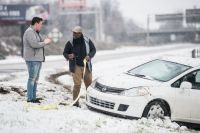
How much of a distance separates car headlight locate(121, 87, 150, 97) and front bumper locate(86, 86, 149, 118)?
0.09 meters

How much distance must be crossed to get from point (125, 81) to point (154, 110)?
3.04 ft

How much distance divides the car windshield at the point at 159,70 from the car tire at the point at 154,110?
2.11 ft

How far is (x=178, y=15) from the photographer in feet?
217

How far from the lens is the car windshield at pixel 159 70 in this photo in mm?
9202

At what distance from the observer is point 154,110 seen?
28.1 feet

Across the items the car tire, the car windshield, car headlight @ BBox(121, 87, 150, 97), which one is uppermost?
the car windshield

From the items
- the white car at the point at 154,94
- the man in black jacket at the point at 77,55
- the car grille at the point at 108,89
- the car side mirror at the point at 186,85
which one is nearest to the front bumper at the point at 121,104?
the white car at the point at 154,94

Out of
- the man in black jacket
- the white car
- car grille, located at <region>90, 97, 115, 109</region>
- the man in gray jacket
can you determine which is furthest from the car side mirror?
the man in gray jacket

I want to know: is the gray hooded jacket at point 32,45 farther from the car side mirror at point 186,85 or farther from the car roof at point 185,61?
the car side mirror at point 186,85

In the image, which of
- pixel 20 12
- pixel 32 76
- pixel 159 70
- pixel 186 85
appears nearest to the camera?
pixel 186 85

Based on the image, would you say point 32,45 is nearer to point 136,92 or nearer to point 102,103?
point 102,103

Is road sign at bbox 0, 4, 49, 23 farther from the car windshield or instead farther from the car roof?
the car roof

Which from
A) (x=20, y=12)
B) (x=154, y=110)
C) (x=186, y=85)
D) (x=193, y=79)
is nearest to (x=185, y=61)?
(x=193, y=79)

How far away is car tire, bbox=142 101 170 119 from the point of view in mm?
8484
